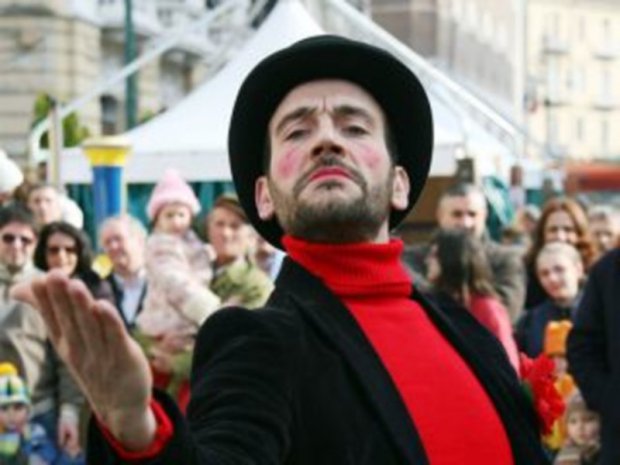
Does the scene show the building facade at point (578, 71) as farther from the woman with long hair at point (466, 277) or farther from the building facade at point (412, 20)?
the woman with long hair at point (466, 277)

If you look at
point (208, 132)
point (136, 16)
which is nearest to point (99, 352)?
point (208, 132)

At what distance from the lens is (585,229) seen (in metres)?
8.55

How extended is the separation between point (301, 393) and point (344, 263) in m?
0.34

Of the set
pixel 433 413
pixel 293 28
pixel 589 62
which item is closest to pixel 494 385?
pixel 433 413

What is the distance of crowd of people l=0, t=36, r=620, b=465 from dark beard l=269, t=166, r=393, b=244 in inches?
104

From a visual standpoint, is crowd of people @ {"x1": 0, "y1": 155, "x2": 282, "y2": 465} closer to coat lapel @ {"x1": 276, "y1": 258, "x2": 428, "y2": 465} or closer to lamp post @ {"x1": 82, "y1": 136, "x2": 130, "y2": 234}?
lamp post @ {"x1": 82, "y1": 136, "x2": 130, "y2": 234}

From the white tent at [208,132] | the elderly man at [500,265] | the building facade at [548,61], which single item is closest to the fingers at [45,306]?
the elderly man at [500,265]

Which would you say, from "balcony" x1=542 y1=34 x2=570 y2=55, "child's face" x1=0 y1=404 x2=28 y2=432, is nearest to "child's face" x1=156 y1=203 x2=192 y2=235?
"child's face" x1=0 y1=404 x2=28 y2=432

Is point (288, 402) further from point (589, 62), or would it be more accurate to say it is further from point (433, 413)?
point (589, 62)

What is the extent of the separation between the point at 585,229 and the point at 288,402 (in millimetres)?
6111

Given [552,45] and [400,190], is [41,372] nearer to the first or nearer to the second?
[400,190]

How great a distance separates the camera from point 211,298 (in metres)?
6.53

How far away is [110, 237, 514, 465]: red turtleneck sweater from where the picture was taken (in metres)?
2.81

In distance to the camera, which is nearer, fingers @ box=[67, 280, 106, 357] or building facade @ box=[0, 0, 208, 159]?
fingers @ box=[67, 280, 106, 357]
